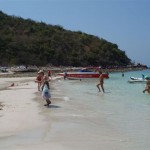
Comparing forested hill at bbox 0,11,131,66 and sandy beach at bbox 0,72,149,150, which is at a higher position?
forested hill at bbox 0,11,131,66

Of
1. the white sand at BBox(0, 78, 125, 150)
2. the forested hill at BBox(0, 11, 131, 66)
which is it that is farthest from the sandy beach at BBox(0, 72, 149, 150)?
the forested hill at BBox(0, 11, 131, 66)

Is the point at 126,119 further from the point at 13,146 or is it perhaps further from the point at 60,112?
the point at 13,146

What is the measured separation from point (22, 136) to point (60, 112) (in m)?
4.70

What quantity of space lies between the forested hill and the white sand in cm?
7630

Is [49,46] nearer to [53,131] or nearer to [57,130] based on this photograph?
[57,130]

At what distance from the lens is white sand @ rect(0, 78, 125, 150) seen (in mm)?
8750

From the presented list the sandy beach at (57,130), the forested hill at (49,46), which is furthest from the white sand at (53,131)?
the forested hill at (49,46)

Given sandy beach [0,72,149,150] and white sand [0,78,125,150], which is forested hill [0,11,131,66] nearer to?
sandy beach [0,72,149,150]

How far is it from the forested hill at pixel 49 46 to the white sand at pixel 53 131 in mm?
76296

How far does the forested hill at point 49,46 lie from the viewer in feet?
316

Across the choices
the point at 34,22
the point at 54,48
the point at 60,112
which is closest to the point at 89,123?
the point at 60,112

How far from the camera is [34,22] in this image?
427 ft

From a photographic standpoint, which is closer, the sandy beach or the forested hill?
the sandy beach

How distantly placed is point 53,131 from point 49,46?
99269 mm
